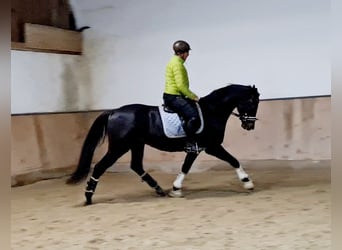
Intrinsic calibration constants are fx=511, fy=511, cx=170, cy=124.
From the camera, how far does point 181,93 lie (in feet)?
6.93

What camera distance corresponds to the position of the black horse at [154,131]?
6.95 ft

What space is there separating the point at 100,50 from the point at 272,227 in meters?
1.46

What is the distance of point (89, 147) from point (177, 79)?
459 mm

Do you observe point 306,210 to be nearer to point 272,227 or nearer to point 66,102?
point 272,227

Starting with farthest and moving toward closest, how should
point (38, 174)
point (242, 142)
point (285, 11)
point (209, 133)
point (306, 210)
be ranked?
point (38, 174) → point (242, 142) → point (285, 11) → point (209, 133) → point (306, 210)

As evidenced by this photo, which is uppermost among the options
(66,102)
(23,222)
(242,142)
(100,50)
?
(100,50)

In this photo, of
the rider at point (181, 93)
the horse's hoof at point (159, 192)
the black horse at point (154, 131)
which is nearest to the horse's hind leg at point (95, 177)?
the black horse at point (154, 131)

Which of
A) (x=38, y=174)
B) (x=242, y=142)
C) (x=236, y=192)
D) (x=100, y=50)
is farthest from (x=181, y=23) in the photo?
(x=38, y=174)

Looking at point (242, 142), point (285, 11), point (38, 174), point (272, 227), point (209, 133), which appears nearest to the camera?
point (272, 227)

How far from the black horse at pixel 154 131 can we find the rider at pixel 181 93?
0.19ft

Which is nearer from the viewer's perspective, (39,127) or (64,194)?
(64,194)

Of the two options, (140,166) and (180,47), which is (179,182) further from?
(180,47)

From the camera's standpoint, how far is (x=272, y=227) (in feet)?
5.33

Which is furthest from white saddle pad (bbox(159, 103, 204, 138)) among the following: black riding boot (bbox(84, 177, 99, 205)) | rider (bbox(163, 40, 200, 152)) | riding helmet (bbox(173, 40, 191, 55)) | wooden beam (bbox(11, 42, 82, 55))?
wooden beam (bbox(11, 42, 82, 55))
